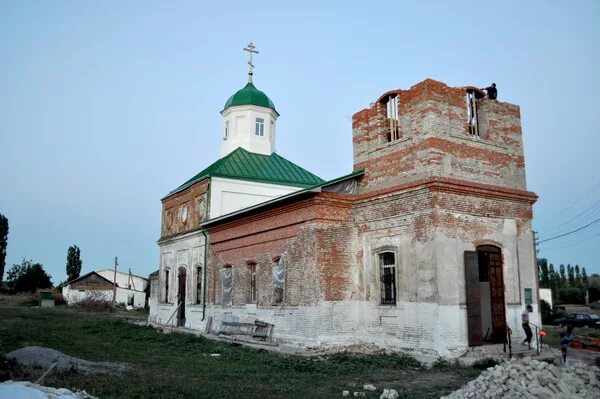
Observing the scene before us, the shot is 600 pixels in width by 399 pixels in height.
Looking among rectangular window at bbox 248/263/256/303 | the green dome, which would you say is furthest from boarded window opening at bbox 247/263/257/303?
the green dome

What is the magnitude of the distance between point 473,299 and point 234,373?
620 cm

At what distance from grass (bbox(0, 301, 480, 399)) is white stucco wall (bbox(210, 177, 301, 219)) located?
6.40 metres

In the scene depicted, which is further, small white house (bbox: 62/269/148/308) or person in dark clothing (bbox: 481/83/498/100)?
small white house (bbox: 62/269/148/308)

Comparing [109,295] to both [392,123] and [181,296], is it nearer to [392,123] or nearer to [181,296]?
[181,296]

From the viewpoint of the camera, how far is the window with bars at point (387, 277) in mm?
14555

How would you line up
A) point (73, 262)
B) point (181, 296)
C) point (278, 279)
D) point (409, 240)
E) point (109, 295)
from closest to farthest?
1. point (409, 240)
2. point (278, 279)
3. point (181, 296)
4. point (109, 295)
5. point (73, 262)

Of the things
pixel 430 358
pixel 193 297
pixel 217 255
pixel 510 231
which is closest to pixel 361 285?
pixel 430 358

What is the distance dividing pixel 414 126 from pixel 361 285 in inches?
190

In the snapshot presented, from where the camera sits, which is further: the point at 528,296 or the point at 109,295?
the point at 109,295

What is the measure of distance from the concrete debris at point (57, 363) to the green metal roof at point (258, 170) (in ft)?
35.8

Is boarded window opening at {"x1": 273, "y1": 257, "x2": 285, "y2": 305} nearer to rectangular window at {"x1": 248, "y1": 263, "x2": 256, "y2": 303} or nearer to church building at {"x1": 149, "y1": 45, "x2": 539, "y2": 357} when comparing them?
church building at {"x1": 149, "y1": 45, "x2": 539, "y2": 357}

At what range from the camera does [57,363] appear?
37.8ft

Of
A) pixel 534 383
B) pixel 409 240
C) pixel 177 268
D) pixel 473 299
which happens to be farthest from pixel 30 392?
pixel 177 268

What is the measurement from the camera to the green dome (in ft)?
89.0
